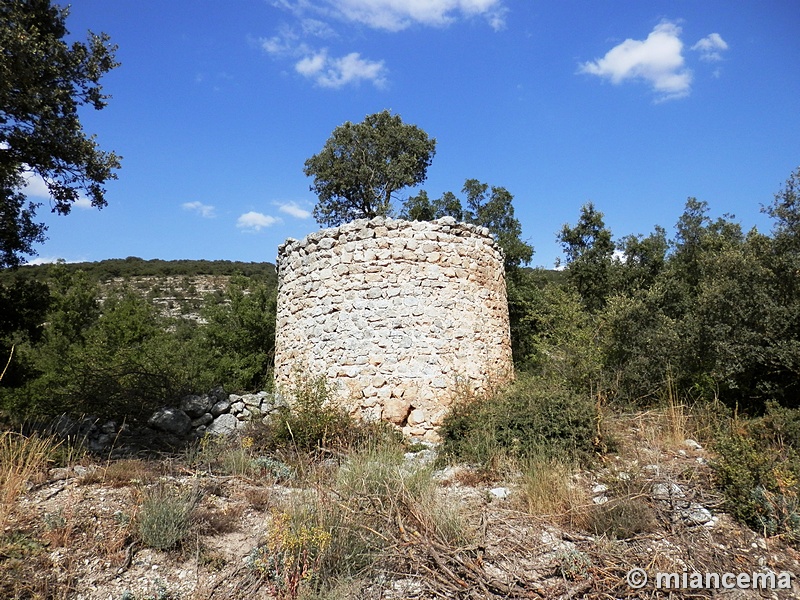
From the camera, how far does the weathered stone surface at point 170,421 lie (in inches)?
294

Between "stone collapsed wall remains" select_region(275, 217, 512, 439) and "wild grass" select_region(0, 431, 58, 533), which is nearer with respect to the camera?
"wild grass" select_region(0, 431, 58, 533)

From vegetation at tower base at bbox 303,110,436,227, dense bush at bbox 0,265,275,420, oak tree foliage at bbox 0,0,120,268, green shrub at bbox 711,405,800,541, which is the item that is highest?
vegetation at tower base at bbox 303,110,436,227

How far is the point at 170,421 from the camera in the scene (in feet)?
24.6

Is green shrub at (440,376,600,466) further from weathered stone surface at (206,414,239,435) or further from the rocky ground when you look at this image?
weathered stone surface at (206,414,239,435)

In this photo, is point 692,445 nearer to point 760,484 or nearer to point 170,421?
point 760,484

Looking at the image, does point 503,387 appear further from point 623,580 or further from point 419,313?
point 623,580

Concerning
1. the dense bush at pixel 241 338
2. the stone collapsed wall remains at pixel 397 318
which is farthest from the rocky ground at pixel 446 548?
the dense bush at pixel 241 338

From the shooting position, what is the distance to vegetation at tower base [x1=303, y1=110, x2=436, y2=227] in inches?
847

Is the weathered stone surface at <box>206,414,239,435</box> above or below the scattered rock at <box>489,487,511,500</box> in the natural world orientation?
above

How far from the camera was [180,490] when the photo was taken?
485 centimetres

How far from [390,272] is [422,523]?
4560mm

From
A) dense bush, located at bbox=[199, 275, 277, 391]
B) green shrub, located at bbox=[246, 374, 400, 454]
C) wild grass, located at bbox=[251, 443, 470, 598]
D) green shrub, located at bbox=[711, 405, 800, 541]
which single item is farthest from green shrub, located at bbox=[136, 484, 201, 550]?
dense bush, located at bbox=[199, 275, 277, 391]

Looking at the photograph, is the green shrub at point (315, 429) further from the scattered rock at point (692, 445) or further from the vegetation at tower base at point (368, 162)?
the vegetation at tower base at point (368, 162)

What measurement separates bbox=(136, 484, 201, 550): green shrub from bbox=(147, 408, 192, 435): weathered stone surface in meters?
3.14
